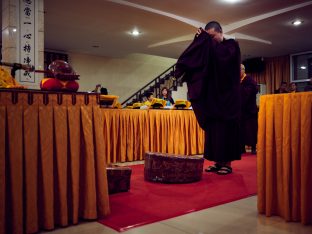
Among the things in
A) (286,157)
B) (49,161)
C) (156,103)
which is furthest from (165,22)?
(49,161)

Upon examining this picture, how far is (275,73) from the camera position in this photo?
11.8m

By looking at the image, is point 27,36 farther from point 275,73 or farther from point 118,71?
point 275,73

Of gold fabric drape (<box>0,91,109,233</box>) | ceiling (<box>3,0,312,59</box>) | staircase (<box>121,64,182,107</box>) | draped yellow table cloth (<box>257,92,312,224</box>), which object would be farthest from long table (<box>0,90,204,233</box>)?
staircase (<box>121,64,182,107</box>)

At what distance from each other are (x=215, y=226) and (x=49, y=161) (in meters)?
0.99

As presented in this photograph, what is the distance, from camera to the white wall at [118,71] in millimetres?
11523

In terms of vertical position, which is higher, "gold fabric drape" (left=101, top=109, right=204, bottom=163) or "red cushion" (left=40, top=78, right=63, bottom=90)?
"red cushion" (left=40, top=78, right=63, bottom=90)

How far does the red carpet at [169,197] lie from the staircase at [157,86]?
9.18 metres

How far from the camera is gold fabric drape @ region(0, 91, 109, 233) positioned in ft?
5.24

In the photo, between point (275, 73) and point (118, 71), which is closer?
point (275, 73)

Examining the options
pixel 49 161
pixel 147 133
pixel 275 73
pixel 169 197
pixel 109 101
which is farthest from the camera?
pixel 275 73

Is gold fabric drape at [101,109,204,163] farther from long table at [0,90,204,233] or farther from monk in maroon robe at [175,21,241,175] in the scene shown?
long table at [0,90,204,233]

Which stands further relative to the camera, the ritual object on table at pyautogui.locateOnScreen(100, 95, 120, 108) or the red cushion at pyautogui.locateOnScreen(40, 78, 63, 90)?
the ritual object on table at pyautogui.locateOnScreen(100, 95, 120, 108)

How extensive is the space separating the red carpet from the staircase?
9182mm

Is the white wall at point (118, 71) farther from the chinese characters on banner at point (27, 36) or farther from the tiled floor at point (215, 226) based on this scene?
the tiled floor at point (215, 226)
